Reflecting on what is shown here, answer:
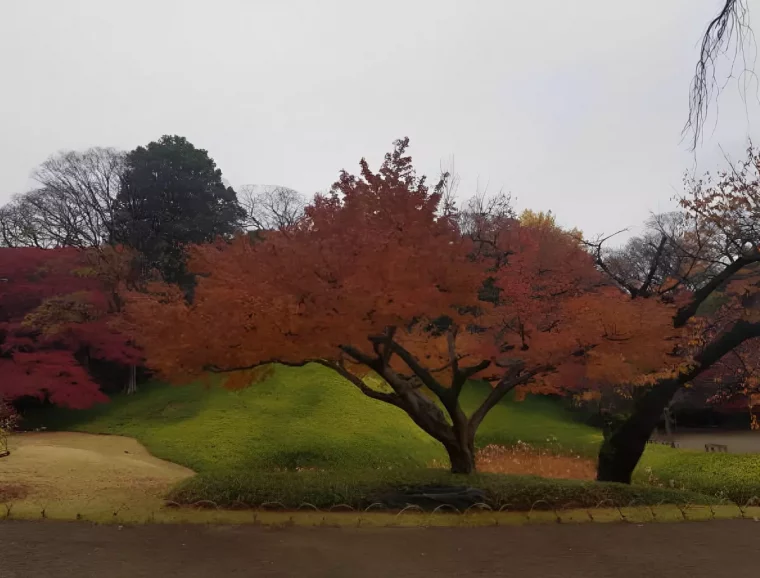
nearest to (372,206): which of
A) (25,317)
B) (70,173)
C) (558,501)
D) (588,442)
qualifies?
(558,501)

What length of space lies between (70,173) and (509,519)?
31.2 metres

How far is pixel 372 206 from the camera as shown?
948 centimetres

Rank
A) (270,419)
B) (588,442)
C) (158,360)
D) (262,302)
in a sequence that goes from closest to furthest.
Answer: (262,302) < (158,360) < (270,419) < (588,442)

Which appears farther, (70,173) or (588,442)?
(70,173)

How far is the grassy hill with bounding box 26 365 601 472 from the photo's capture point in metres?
17.8

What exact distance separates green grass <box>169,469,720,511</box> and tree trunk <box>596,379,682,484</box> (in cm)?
206

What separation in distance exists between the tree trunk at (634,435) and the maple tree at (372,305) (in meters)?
2.46

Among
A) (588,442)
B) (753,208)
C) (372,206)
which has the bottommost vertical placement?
(588,442)

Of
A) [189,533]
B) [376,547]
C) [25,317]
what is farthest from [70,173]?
[376,547]

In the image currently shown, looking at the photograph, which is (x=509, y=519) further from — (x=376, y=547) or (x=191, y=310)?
(x=191, y=310)

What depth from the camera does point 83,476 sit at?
12562 millimetres

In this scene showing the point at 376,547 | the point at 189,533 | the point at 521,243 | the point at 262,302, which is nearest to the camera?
the point at 376,547

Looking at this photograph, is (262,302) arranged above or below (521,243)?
below

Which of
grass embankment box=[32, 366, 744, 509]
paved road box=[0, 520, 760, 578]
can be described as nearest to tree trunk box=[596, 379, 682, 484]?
grass embankment box=[32, 366, 744, 509]
